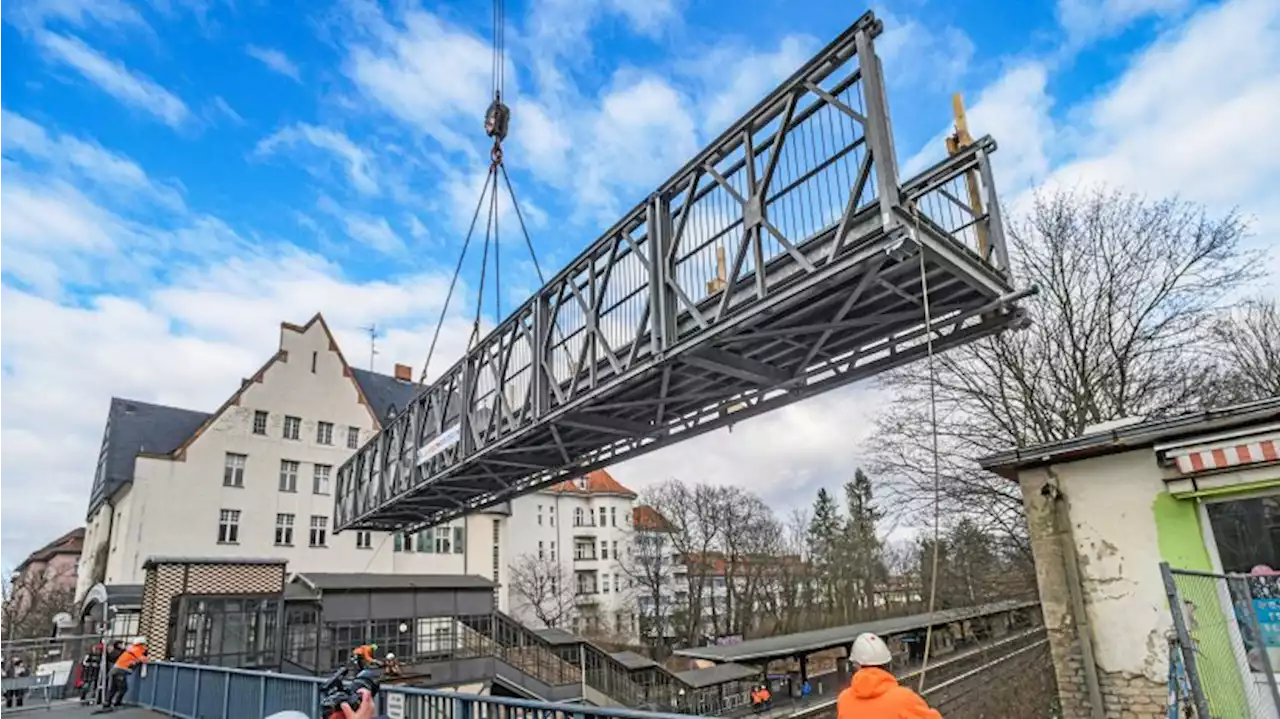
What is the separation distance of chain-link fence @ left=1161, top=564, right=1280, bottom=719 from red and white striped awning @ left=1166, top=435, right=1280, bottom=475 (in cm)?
117

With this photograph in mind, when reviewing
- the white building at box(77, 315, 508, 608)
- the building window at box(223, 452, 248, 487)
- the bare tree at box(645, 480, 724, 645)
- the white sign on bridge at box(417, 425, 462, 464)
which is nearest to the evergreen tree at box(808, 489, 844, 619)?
the bare tree at box(645, 480, 724, 645)

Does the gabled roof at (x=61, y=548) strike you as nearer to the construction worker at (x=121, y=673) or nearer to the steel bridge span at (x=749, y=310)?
the construction worker at (x=121, y=673)

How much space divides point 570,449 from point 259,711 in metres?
6.19

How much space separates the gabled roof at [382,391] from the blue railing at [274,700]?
25488 mm

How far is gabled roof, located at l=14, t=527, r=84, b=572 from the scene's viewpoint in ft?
191

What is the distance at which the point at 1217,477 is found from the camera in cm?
767

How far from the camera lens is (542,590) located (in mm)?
52469

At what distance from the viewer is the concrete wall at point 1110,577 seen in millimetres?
8164

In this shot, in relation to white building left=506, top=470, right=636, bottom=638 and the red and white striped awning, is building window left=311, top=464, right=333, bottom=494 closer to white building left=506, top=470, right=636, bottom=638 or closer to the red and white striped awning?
white building left=506, top=470, right=636, bottom=638

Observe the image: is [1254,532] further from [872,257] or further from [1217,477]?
[872,257]

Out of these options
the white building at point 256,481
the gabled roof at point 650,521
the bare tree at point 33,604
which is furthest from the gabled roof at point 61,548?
the gabled roof at point 650,521

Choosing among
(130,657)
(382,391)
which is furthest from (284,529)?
(130,657)

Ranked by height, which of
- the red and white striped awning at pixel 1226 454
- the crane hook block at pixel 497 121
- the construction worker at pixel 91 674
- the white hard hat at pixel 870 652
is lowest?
the construction worker at pixel 91 674

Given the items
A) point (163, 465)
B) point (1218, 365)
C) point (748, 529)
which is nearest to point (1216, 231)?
point (1218, 365)
